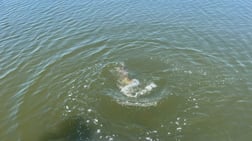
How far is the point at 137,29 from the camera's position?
23.0 meters

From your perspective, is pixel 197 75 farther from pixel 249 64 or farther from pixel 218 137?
pixel 218 137

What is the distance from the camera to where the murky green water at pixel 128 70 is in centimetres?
1366

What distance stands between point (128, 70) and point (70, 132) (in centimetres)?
597

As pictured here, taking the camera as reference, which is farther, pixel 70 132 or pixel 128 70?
pixel 128 70

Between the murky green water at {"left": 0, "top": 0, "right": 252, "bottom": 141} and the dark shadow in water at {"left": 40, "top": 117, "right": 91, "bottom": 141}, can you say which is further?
the murky green water at {"left": 0, "top": 0, "right": 252, "bottom": 141}

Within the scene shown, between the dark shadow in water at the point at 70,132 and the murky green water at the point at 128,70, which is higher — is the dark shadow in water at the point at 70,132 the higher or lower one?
the higher one

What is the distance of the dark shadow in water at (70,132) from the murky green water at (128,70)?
0.05 meters

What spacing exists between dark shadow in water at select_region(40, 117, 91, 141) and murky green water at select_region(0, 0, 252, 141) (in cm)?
5

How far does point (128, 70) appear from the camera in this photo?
703 inches

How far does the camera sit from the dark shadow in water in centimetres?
1315

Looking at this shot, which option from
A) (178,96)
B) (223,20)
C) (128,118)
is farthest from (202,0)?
(128,118)

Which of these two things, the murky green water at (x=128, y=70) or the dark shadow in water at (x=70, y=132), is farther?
the murky green water at (x=128, y=70)

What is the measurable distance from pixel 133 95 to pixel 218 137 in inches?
193

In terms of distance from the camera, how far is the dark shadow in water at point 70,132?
1315 cm
